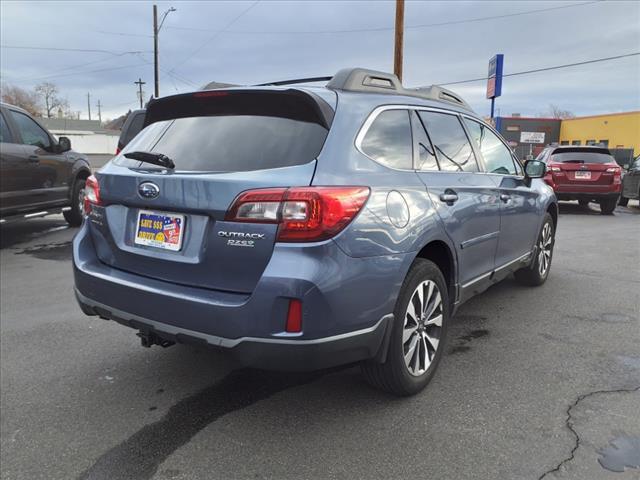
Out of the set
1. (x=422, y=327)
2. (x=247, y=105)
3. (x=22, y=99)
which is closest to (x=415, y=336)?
(x=422, y=327)

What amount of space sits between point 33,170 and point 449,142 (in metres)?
6.77

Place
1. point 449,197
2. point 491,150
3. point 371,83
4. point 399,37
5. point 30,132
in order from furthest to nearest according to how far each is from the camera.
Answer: point 399,37 < point 30,132 < point 491,150 < point 449,197 < point 371,83

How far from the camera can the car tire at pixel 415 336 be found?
284 cm

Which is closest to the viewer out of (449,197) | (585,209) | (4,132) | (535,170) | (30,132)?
(449,197)

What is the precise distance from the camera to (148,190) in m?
2.78

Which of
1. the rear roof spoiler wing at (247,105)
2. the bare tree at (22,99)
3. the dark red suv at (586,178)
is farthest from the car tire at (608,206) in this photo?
the bare tree at (22,99)

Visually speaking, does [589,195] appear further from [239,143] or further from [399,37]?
[239,143]

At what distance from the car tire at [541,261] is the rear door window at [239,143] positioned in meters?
3.51

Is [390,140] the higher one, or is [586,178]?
[390,140]

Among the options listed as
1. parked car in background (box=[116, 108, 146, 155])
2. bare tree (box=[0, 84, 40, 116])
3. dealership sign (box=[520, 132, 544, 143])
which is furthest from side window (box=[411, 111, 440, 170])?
bare tree (box=[0, 84, 40, 116])

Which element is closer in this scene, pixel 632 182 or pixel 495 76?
pixel 632 182

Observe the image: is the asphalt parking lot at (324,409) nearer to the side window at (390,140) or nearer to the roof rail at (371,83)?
the side window at (390,140)

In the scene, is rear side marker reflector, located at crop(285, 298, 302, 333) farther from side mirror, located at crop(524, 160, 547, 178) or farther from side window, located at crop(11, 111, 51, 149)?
side window, located at crop(11, 111, 51, 149)

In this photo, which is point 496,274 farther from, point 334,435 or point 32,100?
point 32,100
